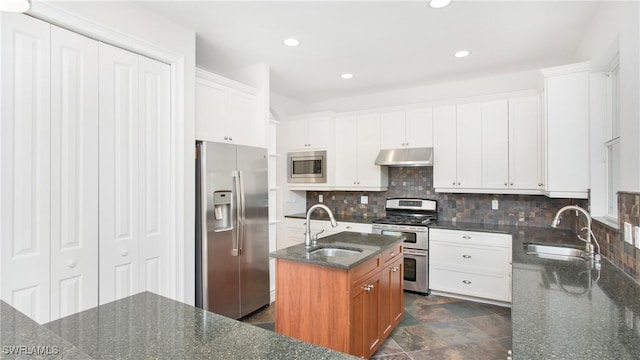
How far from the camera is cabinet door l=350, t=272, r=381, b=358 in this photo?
225cm

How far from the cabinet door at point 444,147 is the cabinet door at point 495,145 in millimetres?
337

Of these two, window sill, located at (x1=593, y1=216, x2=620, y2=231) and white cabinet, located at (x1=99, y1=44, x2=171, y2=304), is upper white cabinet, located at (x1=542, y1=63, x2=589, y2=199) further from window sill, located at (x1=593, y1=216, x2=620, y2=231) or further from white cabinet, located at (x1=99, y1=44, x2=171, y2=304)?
white cabinet, located at (x1=99, y1=44, x2=171, y2=304)

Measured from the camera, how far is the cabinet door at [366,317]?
88.6 inches

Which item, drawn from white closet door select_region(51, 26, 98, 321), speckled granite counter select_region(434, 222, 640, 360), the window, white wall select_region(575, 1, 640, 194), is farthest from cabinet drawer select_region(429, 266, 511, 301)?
white closet door select_region(51, 26, 98, 321)

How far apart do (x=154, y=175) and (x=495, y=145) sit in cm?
362

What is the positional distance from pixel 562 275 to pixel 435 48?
231cm

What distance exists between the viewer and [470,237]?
3.77 metres

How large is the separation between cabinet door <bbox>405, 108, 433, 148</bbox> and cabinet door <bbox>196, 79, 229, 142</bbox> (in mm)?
2399

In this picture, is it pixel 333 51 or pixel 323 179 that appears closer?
pixel 333 51

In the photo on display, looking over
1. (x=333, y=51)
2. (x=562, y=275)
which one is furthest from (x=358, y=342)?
(x=333, y=51)

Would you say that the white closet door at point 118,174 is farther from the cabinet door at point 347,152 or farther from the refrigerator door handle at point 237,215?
the cabinet door at point 347,152

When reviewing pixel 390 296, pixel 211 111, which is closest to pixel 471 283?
pixel 390 296

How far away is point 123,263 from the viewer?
2354mm

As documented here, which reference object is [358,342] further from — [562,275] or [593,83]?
[593,83]
